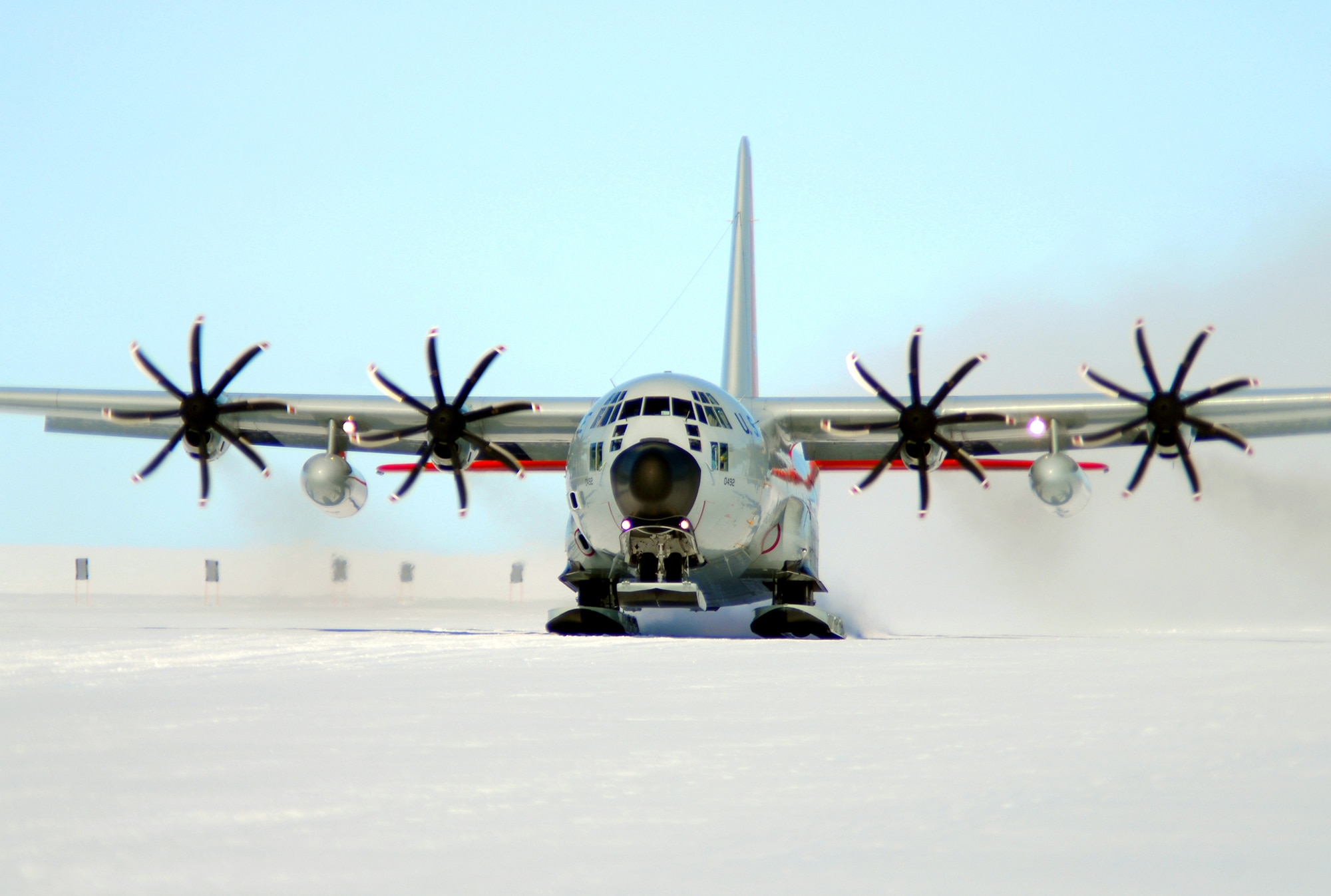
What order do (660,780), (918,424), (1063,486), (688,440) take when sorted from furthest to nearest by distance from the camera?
(918,424)
(1063,486)
(688,440)
(660,780)

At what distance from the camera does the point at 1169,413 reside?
2102cm

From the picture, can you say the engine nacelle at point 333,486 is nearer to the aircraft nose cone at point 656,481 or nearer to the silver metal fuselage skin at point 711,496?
the silver metal fuselage skin at point 711,496

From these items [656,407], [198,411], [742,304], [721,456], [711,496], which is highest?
[742,304]

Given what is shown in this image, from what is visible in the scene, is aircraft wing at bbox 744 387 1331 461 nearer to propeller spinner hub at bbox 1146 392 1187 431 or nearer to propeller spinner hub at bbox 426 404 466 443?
propeller spinner hub at bbox 1146 392 1187 431

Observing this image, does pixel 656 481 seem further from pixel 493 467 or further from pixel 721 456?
pixel 493 467

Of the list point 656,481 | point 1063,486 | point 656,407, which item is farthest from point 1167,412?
point 656,481

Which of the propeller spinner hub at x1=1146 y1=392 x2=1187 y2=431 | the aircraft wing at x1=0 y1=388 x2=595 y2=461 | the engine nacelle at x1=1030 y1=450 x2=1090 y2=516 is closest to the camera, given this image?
the engine nacelle at x1=1030 y1=450 x2=1090 y2=516

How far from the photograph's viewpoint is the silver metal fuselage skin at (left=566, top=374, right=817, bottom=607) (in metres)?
18.1

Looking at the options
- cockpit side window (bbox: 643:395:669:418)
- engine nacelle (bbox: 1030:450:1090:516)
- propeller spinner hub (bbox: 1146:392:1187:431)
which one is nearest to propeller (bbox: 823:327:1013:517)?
engine nacelle (bbox: 1030:450:1090:516)

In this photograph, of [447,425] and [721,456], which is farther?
[447,425]

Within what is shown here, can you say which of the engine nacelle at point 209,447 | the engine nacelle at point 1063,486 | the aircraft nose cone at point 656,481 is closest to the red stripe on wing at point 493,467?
the engine nacelle at point 209,447

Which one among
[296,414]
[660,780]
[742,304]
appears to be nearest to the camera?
[660,780]

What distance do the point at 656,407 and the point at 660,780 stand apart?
13.7 metres

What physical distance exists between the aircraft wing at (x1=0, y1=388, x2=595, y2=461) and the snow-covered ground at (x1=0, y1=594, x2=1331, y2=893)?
1226 cm
